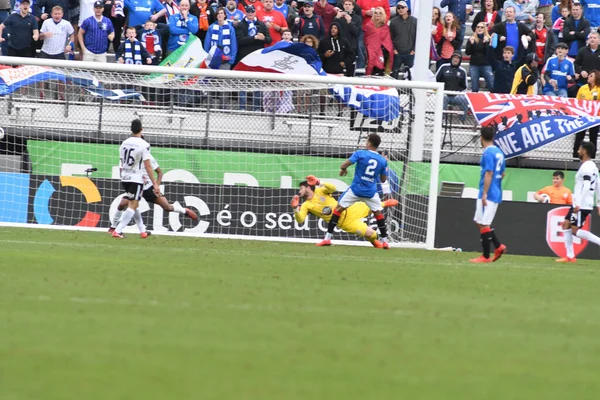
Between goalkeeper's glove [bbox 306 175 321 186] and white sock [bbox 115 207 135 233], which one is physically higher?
goalkeeper's glove [bbox 306 175 321 186]

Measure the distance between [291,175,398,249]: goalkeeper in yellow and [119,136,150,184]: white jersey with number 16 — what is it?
8.98ft

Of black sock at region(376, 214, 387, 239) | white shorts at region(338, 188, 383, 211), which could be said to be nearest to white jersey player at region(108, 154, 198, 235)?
white shorts at region(338, 188, 383, 211)

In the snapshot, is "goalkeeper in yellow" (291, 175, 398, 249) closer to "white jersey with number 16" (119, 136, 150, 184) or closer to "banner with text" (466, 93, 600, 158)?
"white jersey with number 16" (119, 136, 150, 184)

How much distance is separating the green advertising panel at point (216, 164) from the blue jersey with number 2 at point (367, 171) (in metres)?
2.09

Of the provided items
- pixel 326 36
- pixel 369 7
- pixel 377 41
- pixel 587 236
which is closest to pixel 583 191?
pixel 587 236

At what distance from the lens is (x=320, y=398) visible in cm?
480

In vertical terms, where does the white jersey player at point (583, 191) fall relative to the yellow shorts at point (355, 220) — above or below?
above

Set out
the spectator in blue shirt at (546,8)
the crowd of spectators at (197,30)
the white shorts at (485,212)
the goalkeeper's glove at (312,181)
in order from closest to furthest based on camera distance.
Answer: the white shorts at (485,212) < the goalkeeper's glove at (312,181) < the crowd of spectators at (197,30) < the spectator in blue shirt at (546,8)

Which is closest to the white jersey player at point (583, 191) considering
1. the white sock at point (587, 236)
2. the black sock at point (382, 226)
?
the white sock at point (587, 236)

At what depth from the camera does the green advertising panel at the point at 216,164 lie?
63.8 ft

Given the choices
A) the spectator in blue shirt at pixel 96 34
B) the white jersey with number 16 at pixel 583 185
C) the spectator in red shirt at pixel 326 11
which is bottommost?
the white jersey with number 16 at pixel 583 185

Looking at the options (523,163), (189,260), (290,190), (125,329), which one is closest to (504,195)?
(523,163)

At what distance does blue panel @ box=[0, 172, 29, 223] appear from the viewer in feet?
62.4

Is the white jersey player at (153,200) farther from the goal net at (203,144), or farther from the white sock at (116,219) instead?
the goal net at (203,144)
